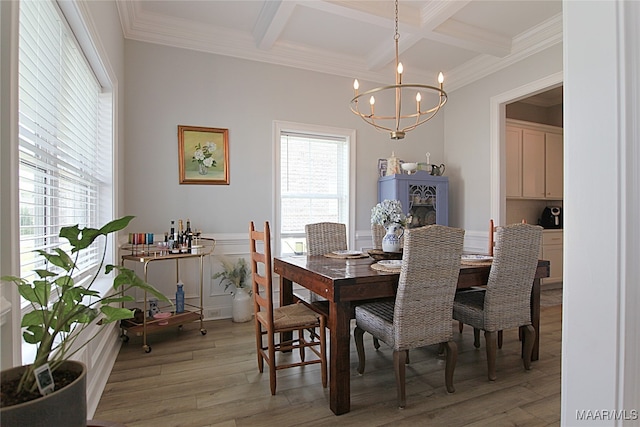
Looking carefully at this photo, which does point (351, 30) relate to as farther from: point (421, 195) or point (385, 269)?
point (385, 269)

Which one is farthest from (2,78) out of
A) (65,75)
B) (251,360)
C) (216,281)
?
(216,281)

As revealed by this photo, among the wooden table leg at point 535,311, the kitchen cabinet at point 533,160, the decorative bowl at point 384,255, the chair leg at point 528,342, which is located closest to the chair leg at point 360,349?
the decorative bowl at point 384,255

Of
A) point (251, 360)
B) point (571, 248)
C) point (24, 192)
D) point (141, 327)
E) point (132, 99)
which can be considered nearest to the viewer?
point (571, 248)

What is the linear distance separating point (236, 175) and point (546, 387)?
3.27 m

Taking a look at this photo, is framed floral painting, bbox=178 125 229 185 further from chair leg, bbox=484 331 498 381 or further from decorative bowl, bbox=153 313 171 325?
chair leg, bbox=484 331 498 381

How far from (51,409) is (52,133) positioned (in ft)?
4.86

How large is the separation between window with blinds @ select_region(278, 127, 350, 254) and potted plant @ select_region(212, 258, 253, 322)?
0.59 metres

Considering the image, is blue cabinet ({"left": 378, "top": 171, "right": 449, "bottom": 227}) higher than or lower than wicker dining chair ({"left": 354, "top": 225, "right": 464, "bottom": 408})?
higher

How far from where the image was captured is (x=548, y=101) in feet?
18.3

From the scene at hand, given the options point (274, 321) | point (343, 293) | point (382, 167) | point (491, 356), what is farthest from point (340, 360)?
point (382, 167)

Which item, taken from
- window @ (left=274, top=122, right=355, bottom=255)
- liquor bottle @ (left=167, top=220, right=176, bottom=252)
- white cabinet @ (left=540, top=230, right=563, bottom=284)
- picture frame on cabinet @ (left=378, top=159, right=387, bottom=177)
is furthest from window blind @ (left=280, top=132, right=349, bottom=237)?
white cabinet @ (left=540, top=230, right=563, bottom=284)

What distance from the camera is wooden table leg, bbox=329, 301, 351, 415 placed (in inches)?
76.2

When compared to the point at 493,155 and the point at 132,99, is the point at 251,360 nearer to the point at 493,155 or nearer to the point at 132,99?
the point at 132,99

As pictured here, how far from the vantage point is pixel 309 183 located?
4230mm
